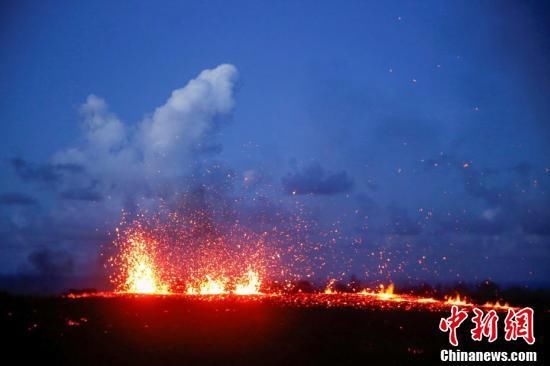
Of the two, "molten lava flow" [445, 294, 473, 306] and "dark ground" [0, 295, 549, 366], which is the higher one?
"molten lava flow" [445, 294, 473, 306]

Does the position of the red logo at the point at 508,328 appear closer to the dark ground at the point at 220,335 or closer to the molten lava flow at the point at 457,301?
the dark ground at the point at 220,335

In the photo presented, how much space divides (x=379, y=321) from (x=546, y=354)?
12150 mm

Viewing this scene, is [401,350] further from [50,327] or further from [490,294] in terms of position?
[490,294]

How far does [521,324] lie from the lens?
96.2 feet

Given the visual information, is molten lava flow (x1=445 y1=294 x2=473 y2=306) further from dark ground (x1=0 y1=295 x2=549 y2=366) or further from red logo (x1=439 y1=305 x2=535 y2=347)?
red logo (x1=439 y1=305 x2=535 y2=347)

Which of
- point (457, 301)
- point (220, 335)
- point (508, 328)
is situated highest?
point (457, 301)

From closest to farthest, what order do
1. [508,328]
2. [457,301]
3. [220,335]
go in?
[508,328]
[220,335]
[457,301]

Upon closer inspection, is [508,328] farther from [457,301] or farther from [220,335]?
[457,301]

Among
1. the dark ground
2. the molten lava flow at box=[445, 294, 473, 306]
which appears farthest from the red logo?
the molten lava flow at box=[445, 294, 473, 306]

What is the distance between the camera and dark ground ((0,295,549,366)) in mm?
26062

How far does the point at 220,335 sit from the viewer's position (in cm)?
3155

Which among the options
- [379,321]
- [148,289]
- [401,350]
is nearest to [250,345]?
[401,350]

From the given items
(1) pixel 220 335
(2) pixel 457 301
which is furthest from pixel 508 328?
(2) pixel 457 301

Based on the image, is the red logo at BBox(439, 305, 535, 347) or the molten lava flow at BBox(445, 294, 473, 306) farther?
the molten lava flow at BBox(445, 294, 473, 306)
